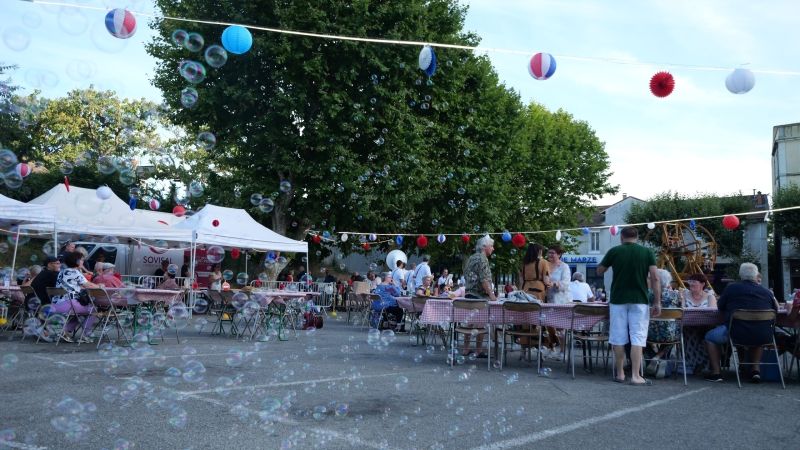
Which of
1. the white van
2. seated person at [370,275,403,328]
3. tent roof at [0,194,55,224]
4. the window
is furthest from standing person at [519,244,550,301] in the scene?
the window

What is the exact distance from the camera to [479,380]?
7.24 m

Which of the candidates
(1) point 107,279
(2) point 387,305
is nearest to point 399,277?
(2) point 387,305

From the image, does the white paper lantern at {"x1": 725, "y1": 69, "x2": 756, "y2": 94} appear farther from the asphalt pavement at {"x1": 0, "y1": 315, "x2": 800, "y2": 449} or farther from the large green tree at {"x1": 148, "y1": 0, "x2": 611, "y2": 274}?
the large green tree at {"x1": 148, "y1": 0, "x2": 611, "y2": 274}

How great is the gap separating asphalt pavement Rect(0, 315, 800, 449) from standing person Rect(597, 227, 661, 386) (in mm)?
411

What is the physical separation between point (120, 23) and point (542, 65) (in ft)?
15.5

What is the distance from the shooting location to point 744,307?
7.61 metres

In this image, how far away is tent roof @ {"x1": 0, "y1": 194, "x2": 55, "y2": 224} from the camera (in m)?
11.7

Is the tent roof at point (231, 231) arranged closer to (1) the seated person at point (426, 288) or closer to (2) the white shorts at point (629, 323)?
(1) the seated person at point (426, 288)

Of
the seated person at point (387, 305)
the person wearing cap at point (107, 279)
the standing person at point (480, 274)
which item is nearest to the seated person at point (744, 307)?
the standing person at point (480, 274)

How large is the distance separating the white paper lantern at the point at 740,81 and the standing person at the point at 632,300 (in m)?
1.92

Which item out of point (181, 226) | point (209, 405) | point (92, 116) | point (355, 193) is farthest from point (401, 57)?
point (209, 405)

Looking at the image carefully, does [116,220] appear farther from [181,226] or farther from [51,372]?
[51,372]

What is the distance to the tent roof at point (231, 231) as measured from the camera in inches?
611

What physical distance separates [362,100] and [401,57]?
179 centimetres
